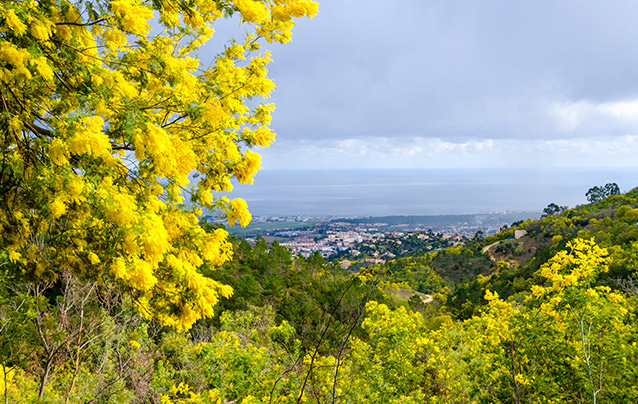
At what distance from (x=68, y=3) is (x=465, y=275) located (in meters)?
50.2

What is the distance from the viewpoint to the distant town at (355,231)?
236ft

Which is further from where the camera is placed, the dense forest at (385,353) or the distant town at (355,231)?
the distant town at (355,231)

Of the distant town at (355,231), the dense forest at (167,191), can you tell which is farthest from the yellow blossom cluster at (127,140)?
the distant town at (355,231)

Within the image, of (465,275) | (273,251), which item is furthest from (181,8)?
(465,275)

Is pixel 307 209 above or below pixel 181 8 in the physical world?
below

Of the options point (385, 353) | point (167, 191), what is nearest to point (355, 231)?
point (385, 353)

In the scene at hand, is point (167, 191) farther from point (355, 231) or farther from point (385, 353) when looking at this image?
point (355, 231)

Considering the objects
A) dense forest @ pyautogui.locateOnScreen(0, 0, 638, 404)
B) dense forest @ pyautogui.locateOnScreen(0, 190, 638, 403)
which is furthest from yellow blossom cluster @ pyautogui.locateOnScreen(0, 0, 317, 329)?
dense forest @ pyautogui.locateOnScreen(0, 190, 638, 403)

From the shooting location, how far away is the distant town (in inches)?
2827

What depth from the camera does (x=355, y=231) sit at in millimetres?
93438

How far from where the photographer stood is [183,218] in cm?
299

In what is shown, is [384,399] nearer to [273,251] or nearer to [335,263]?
[273,251]

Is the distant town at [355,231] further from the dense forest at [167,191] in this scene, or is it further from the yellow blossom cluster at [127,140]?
the yellow blossom cluster at [127,140]

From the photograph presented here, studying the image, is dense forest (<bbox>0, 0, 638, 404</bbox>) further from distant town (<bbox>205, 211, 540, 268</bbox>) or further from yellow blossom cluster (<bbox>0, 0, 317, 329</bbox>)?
distant town (<bbox>205, 211, 540, 268</bbox>)
